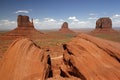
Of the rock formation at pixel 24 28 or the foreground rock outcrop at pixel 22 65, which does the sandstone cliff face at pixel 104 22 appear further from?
the foreground rock outcrop at pixel 22 65

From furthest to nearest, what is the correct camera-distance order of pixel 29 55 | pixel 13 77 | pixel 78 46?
pixel 78 46 < pixel 29 55 < pixel 13 77

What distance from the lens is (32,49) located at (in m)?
14.3

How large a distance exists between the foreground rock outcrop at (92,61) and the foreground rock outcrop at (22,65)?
2.15 meters

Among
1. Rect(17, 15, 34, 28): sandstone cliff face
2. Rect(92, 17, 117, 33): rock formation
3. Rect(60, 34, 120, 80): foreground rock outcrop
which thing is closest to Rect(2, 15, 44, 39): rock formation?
Rect(17, 15, 34, 28): sandstone cliff face

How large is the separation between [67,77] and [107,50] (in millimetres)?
3676

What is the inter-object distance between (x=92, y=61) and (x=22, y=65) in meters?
4.81

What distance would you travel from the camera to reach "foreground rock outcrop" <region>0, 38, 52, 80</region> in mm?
11266

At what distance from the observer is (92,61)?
39.9 feet

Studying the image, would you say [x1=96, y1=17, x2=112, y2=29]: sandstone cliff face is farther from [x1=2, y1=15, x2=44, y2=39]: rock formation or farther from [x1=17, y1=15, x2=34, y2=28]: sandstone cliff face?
[x1=17, y1=15, x2=34, y2=28]: sandstone cliff face

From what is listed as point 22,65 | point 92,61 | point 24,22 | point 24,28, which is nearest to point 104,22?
point 24,22

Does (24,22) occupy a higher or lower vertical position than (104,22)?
lower

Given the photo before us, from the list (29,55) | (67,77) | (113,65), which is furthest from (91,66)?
(29,55)

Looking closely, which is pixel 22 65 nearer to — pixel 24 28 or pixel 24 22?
pixel 24 28

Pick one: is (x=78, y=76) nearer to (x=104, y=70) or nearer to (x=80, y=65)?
(x=80, y=65)
